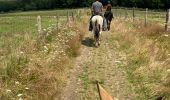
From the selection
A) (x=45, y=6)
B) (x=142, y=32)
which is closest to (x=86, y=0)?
(x=45, y=6)

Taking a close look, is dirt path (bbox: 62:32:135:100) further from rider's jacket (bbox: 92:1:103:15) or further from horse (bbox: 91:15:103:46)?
rider's jacket (bbox: 92:1:103:15)

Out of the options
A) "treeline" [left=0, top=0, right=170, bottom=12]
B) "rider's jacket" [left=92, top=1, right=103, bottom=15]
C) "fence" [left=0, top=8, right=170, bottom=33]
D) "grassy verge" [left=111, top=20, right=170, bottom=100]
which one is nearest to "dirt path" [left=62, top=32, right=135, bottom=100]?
"grassy verge" [left=111, top=20, right=170, bottom=100]

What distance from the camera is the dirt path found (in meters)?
9.64

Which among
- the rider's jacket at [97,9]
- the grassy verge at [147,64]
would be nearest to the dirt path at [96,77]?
the grassy verge at [147,64]

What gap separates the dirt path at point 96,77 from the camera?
9641 mm

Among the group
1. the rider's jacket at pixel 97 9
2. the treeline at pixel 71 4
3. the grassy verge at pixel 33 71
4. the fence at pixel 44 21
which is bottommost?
the treeline at pixel 71 4

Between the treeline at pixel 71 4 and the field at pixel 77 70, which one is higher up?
the field at pixel 77 70

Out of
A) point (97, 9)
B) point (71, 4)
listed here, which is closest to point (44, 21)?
point (97, 9)

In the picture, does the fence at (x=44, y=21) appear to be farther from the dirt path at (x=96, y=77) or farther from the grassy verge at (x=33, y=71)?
the grassy verge at (x=33, y=71)

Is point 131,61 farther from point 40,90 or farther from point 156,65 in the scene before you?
point 40,90

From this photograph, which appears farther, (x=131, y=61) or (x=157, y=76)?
(x=131, y=61)

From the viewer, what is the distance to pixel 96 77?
37.1ft

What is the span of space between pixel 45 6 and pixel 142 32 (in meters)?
90.0

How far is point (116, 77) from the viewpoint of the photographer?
11.3 m
